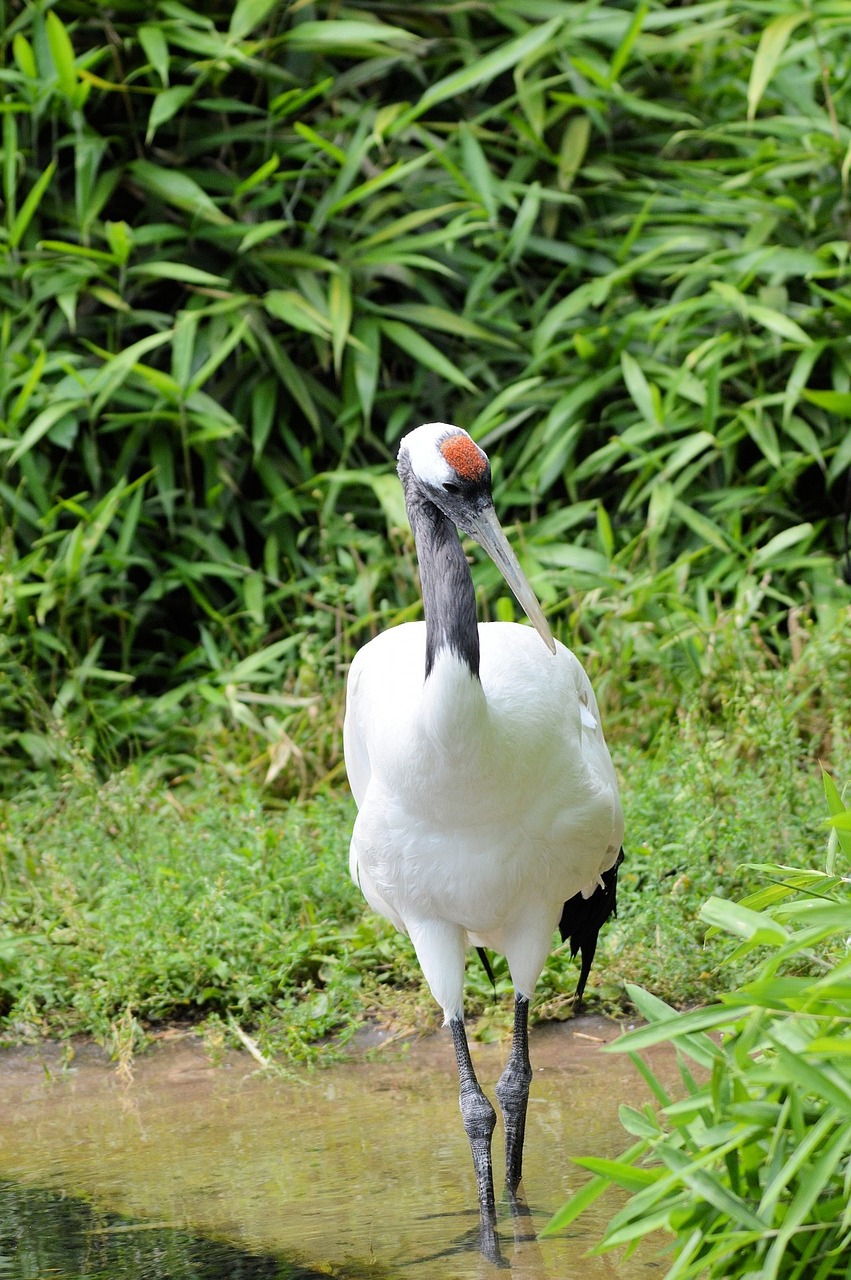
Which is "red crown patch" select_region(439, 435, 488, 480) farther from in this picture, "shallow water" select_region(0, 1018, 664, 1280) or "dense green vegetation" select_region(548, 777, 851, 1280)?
"shallow water" select_region(0, 1018, 664, 1280)

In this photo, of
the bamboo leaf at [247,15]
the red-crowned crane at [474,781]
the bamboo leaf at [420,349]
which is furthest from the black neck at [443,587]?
the bamboo leaf at [247,15]

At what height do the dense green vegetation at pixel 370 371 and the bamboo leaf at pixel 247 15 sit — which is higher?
the bamboo leaf at pixel 247 15

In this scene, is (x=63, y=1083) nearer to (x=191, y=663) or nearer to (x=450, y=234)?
(x=191, y=663)

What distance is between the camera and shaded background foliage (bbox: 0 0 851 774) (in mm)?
6320

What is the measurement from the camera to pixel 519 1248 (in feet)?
10.7

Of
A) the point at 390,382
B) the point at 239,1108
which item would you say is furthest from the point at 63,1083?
the point at 390,382

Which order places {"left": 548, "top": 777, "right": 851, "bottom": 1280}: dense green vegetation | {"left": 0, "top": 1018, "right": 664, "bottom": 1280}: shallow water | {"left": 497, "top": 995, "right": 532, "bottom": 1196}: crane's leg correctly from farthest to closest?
{"left": 497, "top": 995, "right": 532, "bottom": 1196}: crane's leg < {"left": 0, "top": 1018, "right": 664, "bottom": 1280}: shallow water < {"left": 548, "top": 777, "right": 851, "bottom": 1280}: dense green vegetation

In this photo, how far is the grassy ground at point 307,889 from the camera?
437 centimetres

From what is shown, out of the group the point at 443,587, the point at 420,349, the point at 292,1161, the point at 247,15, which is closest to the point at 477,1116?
the point at 292,1161

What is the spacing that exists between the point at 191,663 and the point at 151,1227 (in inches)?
134

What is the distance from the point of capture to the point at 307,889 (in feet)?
15.9

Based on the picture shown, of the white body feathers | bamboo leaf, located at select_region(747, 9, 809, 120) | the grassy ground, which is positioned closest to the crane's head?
the white body feathers

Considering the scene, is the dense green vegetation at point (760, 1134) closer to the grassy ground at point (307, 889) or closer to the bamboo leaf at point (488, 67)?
the grassy ground at point (307, 889)

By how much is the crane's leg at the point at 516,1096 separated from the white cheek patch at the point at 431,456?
1230mm
